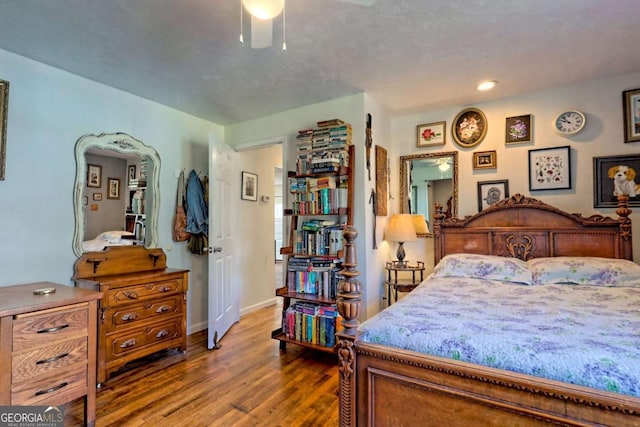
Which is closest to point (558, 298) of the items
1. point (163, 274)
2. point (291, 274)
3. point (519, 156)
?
point (519, 156)

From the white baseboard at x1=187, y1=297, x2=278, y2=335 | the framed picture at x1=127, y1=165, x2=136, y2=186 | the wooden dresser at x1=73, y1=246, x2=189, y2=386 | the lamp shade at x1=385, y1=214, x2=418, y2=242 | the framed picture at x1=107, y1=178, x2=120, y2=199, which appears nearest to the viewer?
the wooden dresser at x1=73, y1=246, x2=189, y2=386

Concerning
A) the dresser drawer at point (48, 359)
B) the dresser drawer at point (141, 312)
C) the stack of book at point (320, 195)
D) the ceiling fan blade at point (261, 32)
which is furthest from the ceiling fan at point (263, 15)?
the dresser drawer at point (141, 312)

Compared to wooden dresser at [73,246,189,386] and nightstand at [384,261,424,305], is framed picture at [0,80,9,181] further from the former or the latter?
nightstand at [384,261,424,305]

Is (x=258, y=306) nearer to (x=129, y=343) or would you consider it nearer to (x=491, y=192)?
(x=129, y=343)

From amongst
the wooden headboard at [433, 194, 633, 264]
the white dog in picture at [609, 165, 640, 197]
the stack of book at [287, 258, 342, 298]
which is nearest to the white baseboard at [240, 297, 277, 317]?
the stack of book at [287, 258, 342, 298]

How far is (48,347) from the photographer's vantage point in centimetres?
188

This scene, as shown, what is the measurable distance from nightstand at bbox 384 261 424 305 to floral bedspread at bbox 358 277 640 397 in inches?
39.4

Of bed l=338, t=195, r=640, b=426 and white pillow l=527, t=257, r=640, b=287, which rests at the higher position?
white pillow l=527, t=257, r=640, b=287

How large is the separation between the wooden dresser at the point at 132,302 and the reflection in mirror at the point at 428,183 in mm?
2639

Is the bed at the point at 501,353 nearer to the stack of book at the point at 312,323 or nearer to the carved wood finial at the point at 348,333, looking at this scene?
the carved wood finial at the point at 348,333

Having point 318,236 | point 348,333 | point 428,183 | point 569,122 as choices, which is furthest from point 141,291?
point 569,122

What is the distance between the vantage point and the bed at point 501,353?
1.13m

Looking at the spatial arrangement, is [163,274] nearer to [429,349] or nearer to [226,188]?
[226,188]

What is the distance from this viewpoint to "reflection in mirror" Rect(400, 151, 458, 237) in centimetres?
359
